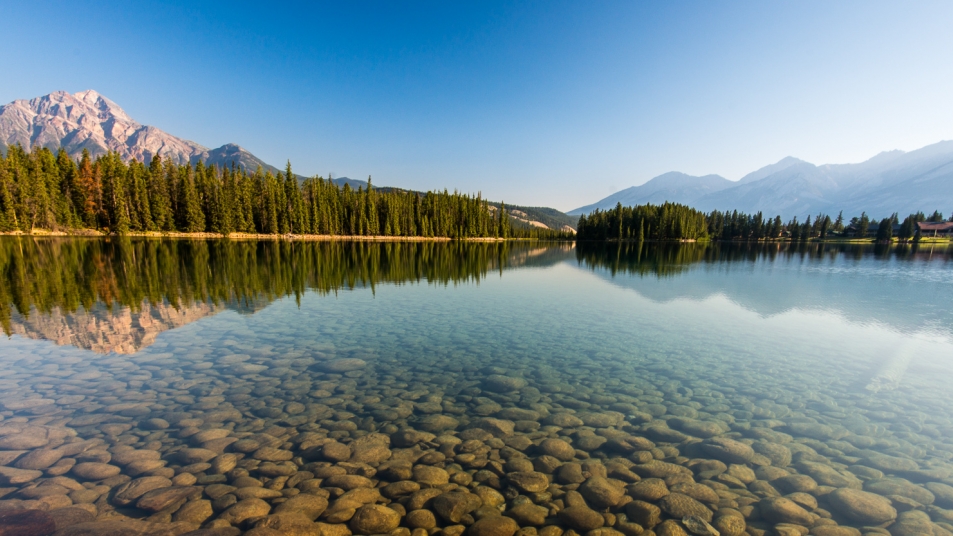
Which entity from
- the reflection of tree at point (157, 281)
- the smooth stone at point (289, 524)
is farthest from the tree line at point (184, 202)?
the smooth stone at point (289, 524)

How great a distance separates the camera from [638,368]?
1404cm

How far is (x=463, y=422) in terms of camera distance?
9758 millimetres

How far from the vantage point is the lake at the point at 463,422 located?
6.54 meters

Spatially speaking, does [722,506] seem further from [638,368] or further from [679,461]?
[638,368]

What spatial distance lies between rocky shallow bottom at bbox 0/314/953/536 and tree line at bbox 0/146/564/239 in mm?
98440

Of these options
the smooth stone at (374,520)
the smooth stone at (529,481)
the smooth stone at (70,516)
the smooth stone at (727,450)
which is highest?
the smooth stone at (70,516)

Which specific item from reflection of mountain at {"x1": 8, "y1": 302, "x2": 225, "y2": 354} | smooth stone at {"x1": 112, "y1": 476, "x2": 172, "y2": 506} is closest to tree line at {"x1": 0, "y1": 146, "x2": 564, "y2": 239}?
reflection of mountain at {"x1": 8, "y1": 302, "x2": 225, "y2": 354}

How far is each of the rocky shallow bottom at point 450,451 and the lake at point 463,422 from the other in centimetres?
5

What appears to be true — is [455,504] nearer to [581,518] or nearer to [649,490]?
[581,518]

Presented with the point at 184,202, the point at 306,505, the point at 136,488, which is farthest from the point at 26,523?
the point at 184,202

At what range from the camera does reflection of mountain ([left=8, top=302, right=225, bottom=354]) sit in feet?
49.4

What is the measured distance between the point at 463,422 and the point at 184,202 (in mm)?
118599

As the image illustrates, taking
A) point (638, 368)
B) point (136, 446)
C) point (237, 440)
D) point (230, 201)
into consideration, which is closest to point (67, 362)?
point (136, 446)

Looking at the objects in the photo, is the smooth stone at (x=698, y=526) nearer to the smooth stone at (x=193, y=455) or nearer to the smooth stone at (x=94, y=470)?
the smooth stone at (x=193, y=455)
